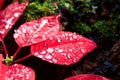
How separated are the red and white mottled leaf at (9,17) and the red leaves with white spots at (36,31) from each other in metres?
0.04

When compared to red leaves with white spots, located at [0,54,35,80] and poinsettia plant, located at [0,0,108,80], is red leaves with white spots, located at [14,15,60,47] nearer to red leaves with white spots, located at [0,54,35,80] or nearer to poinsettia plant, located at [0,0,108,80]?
poinsettia plant, located at [0,0,108,80]

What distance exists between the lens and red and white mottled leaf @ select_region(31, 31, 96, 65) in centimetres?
97

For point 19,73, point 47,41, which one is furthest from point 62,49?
point 19,73

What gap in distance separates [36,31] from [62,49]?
13cm

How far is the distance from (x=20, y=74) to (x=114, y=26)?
54cm

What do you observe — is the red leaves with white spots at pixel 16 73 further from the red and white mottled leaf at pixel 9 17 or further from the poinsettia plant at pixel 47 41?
the red and white mottled leaf at pixel 9 17

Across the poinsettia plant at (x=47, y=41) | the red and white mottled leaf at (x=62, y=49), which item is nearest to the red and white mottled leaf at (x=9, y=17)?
the poinsettia plant at (x=47, y=41)

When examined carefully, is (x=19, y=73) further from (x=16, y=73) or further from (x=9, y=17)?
(x=9, y=17)

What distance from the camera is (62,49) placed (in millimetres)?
991

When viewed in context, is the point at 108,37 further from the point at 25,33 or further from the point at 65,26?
the point at 25,33

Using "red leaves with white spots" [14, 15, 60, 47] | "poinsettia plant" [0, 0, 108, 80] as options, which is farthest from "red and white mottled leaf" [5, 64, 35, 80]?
"red leaves with white spots" [14, 15, 60, 47]

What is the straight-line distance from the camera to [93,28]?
1.25 metres

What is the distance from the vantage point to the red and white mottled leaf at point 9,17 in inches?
40.3

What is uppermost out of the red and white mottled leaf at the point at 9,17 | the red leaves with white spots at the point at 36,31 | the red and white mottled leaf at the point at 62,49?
the red and white mottled leaf at the point at 9,17
